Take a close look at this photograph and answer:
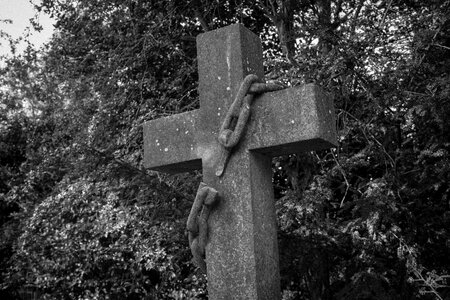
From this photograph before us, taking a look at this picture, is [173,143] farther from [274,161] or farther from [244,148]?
[274,161]

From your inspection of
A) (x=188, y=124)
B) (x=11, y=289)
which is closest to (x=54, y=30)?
(x=11, y=289)

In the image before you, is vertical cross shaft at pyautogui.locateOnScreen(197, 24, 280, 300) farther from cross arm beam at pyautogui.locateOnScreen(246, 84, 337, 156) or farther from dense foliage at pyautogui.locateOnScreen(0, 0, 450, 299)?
dense foliage at pyautogui.locateOnScreen(0, 0, 450, 299)

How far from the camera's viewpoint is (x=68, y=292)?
31.7 feet

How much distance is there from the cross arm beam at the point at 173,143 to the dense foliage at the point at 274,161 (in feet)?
8.58

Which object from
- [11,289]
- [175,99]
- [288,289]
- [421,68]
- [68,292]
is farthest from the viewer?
[11,289]

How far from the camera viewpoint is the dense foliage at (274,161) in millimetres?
6262

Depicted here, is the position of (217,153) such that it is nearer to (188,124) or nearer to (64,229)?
(188,124)

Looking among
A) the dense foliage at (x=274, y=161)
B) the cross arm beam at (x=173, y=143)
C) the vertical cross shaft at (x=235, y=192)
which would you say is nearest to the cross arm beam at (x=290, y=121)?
the vertical cross shaft at (x=235, y=192)

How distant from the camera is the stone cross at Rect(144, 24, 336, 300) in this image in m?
3.03

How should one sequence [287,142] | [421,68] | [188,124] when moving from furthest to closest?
[421,68], [188,124], [287,142]

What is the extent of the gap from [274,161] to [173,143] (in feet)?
13.2

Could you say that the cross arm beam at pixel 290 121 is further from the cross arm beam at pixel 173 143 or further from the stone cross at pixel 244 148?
the cross arm beam at pixel 173 143

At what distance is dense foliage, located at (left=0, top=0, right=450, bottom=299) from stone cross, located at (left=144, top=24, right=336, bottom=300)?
2701mm

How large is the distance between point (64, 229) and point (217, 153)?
6.20 metres
